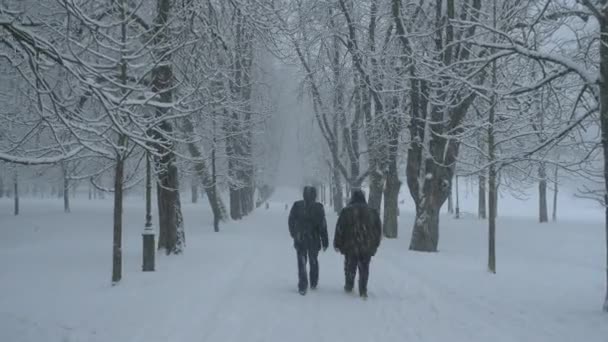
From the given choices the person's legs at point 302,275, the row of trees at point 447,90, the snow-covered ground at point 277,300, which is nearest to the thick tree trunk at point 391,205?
the row of trees at point 447,90

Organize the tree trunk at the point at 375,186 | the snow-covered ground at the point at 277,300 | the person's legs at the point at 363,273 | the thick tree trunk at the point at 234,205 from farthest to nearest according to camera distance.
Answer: the thick tree trunk at the point at 234,205 < the tree trunk at the point at 375,186 < the person's legs at the point at 363,273 < the snow-covered ground at the point at 277,300

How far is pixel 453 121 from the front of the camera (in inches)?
610

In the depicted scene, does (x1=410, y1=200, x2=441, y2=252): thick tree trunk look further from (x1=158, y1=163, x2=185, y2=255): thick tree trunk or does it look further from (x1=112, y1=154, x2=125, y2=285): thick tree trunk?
(x1=112, y1=154, x2=125, y2=285): thick tree trunk

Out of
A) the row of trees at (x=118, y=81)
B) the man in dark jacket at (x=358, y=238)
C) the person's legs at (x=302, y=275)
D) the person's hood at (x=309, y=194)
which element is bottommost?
the person's legs at (x=302, y=275)

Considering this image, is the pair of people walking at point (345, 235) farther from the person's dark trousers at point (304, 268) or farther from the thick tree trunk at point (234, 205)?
the thick tree trunk at point (234, 205)

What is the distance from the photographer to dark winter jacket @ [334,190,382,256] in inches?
357

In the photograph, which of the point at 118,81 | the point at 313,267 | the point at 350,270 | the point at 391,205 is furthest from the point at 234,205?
the point at 118,81

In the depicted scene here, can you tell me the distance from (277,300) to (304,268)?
34.7 inches

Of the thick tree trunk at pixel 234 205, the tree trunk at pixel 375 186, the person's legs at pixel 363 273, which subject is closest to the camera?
the person's legs at pixel 363 273

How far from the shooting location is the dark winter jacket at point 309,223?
9.41m

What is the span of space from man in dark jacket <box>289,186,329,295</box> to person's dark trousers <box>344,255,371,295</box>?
52 cm

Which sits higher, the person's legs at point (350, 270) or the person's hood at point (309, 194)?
the person's hood at point (309, 194)

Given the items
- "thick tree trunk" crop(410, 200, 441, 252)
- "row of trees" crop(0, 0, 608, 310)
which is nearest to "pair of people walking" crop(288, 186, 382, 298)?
"row of trees" crop(0, 0, 608, 310)

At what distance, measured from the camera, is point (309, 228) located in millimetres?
9477
